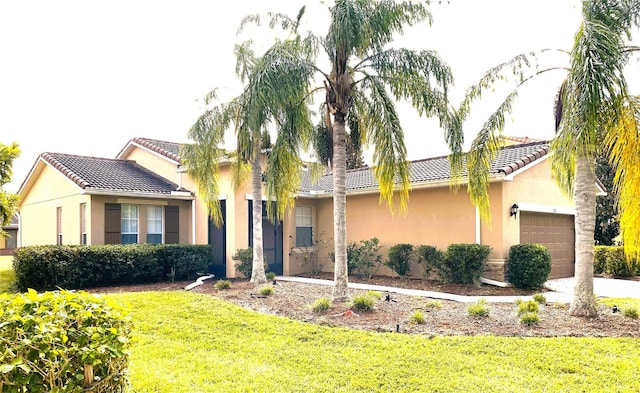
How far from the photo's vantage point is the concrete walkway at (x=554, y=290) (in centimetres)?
1127

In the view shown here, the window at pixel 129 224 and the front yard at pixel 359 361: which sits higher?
the window at pixel 129 224

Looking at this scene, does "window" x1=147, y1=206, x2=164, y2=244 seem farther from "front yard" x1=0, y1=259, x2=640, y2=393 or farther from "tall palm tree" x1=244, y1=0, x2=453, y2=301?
"tall palm tree" x1=244, y1=0, x2=453, y2=301

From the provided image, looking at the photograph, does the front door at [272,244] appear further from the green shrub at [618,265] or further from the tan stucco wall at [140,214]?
the green shrub at [618,265]

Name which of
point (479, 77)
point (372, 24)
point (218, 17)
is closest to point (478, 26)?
point (479, 77)

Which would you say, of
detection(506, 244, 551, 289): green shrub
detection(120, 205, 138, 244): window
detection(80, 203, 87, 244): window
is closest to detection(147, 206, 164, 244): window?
detection(120, 205, 138, 244): window

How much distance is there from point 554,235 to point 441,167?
457 centimetres

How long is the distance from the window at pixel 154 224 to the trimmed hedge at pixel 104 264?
71.1 inches

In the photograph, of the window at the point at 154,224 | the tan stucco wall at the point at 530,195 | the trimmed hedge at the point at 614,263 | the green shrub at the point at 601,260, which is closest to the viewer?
the tan stucco wall at the point at 530,195

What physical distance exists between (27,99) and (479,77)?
15497mm

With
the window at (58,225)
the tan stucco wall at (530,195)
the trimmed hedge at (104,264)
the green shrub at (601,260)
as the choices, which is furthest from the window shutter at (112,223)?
the green shrub at (601,260)

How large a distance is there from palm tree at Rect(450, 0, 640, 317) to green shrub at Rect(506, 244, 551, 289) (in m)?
3.55

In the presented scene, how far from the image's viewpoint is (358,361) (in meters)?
6.28

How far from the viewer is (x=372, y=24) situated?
9.56 m

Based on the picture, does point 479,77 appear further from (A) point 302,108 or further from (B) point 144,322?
(B) point 144,322
